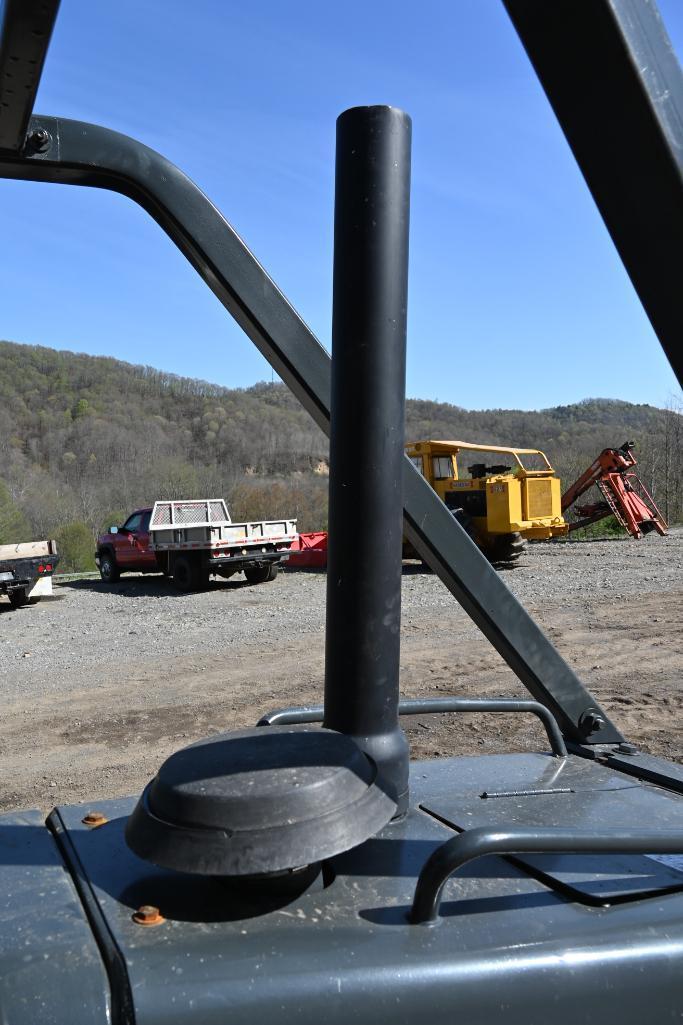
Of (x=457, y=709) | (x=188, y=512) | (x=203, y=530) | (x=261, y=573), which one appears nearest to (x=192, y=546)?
(x=203, y=530)

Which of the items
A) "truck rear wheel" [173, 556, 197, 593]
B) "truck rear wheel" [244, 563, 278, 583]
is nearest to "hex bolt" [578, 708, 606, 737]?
"truck rear wheel" [173, 556, 197, 593]

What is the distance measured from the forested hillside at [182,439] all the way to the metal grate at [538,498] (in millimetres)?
13052

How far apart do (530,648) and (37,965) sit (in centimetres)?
131

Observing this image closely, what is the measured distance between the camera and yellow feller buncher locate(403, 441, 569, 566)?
18.1 m

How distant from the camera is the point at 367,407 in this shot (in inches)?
56.9

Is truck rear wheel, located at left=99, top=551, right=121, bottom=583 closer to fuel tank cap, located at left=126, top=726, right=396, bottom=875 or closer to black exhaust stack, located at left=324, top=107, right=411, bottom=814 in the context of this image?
black exhaust stack, located at left=324, top=107, right=411, bottom=814

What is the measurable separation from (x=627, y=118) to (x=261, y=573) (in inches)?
642

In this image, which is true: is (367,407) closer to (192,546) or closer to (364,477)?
(364,477)

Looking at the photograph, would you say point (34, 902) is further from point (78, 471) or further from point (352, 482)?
point (78, 471)

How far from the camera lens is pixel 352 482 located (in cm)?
145

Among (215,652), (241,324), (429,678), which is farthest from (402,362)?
(215,652)

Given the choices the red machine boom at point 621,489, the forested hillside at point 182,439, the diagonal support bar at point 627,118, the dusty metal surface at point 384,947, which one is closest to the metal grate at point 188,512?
the forested hillside at point 182,439

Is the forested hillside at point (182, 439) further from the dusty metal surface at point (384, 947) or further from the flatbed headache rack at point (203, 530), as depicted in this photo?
the dusty metal surface at point (384, 947)

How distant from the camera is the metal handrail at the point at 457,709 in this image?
215 centimetres
